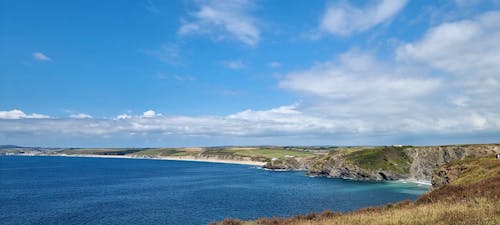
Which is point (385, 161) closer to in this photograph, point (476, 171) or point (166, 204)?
point (476, 171)

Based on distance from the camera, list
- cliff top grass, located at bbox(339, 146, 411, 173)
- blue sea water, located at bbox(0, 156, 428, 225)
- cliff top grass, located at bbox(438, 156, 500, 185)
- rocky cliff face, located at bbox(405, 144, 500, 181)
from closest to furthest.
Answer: cliff top grass, located at bbox(438, 156, 500, 185) < blue sea water, located at bbox(0, 156, 428, 225) < rocky cliff face, located at bbox(405, 144, 500, 181) < cliff top grass, located at bbox(339, 146, 411, 173)

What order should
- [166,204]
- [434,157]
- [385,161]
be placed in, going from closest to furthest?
[166,204], [434,157], [385,161]

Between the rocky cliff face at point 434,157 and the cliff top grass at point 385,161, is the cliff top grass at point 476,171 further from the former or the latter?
the cliff top grass at point 385,161

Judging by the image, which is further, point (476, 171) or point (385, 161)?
point (385, 161)

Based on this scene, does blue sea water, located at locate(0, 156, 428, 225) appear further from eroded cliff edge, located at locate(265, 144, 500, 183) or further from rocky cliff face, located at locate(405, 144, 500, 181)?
eroded cliff edge, located at locate(265, 144, 500, 183)

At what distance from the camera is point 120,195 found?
121m

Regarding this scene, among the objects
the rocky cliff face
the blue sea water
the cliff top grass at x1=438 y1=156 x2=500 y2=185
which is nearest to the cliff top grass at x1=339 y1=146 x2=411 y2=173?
the rocky cliff face

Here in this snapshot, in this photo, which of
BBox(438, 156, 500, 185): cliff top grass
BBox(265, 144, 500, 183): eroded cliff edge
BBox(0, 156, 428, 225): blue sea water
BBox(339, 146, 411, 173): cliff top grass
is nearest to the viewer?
BBox(438, 156, 500, 185): cliff top grass

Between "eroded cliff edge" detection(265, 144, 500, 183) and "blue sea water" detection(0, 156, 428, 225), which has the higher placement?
"eroded cliff edge" detection(265, 144, 500, 183)

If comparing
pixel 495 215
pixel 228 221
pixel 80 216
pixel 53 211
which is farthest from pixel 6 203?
pixel 495 215

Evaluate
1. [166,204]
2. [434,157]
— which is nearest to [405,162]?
[434,157]

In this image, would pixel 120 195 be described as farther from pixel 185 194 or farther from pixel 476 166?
pixel 476 166

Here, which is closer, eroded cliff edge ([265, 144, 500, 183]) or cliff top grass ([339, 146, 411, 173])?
eroded cliff edge ([265, 144, 500, 183])

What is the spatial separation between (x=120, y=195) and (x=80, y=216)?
4007 centimetres
